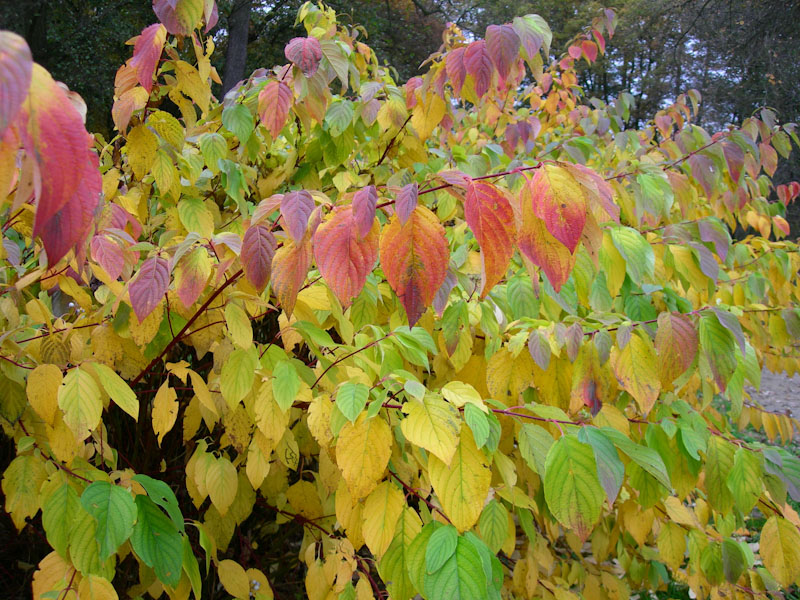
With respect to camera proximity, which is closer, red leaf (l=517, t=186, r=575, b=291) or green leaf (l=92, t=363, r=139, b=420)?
red leaf (l=517, t=186, r=575, b=291)

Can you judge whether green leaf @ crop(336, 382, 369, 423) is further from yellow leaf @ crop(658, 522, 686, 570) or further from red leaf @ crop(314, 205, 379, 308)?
yellow leaf @ crop(658, 522, 686, 570)

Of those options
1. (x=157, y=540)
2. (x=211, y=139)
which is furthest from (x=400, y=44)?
(x=157, y=540)

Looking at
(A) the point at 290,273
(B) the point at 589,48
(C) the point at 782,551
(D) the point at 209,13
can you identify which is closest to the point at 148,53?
(D) the point at 209,13

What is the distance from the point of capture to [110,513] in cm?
80

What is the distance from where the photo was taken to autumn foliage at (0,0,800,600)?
0.74m

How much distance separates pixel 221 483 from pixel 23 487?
305 millimetres

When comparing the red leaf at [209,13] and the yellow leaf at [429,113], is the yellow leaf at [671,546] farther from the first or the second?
the red leaf at [209,13]

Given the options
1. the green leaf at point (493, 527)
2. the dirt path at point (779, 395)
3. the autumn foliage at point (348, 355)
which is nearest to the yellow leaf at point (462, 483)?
the autumn foliage at point (348, 355)

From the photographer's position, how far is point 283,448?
46.5 inches

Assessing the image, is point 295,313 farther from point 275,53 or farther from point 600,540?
point 275,53

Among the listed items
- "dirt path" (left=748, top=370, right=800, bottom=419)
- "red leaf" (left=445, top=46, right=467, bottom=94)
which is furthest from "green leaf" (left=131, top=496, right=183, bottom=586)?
"dirt path" (left=748, top=370, right=800, bottom=419)

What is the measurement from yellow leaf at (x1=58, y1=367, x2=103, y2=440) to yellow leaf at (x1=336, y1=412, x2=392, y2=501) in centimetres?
36

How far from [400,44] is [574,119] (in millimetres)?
10824

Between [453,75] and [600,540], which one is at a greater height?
[453,75]
